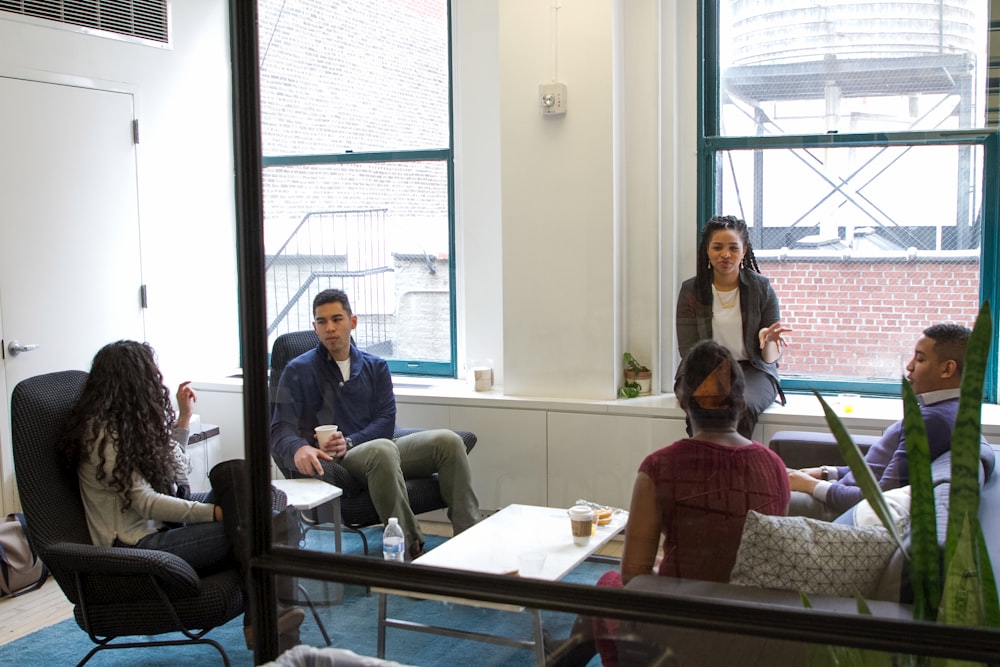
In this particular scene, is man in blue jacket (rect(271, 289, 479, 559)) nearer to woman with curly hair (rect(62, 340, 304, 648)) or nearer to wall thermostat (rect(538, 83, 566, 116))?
woman with curly hair (rect(62, 340, 304, 648))

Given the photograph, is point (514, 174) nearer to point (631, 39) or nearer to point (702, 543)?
point (631, 39)

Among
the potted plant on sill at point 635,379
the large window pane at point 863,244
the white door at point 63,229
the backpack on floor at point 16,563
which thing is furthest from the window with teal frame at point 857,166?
the white door at point 63,229

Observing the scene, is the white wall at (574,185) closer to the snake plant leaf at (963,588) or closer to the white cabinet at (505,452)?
the white cabinet at (505,452)

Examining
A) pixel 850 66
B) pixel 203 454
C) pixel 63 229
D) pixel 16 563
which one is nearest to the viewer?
pixel 850 66

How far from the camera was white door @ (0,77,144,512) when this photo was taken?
3.43m

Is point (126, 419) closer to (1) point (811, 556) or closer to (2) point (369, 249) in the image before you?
(2) point (369, 249)

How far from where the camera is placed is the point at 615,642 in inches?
45.0

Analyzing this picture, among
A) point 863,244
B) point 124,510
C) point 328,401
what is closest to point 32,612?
point 124,510

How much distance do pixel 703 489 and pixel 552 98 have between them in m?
1.10

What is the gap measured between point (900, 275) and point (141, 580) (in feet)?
5.99

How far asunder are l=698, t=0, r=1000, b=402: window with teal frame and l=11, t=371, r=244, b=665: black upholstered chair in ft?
4.90

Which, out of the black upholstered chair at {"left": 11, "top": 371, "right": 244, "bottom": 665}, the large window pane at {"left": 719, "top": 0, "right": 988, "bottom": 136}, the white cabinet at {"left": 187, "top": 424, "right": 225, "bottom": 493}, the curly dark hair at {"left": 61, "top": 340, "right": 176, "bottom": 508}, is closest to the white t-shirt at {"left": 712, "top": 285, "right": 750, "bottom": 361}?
the large window pane at {"left": 719, "top": 0, "right": 988, "bottom": 136}

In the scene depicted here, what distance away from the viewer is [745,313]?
1608mm

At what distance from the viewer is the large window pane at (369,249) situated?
141 cm
